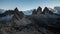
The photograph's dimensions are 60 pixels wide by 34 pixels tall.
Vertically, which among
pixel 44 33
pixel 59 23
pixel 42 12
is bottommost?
pixel 44 33

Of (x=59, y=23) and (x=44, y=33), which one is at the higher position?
(x=59, y=23)

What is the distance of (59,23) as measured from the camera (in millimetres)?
9117

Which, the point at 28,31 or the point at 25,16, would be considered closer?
the point at 28,31

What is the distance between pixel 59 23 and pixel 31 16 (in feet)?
6.44

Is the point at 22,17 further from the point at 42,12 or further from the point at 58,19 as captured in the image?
the point at 58,19

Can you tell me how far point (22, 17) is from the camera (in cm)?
973

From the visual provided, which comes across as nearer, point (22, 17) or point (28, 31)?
point (28, 31)

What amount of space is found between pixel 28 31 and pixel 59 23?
82.8 inches

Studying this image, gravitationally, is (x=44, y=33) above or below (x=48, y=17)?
below

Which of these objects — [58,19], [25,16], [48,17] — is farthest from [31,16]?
[58,19]

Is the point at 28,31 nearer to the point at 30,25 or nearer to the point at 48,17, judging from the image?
the point at 30,25

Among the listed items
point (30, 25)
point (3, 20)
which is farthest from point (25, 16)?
point (3, 20)

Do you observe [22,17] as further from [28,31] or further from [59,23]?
[59,23]

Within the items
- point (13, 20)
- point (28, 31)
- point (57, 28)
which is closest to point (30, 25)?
point (28, 31)
